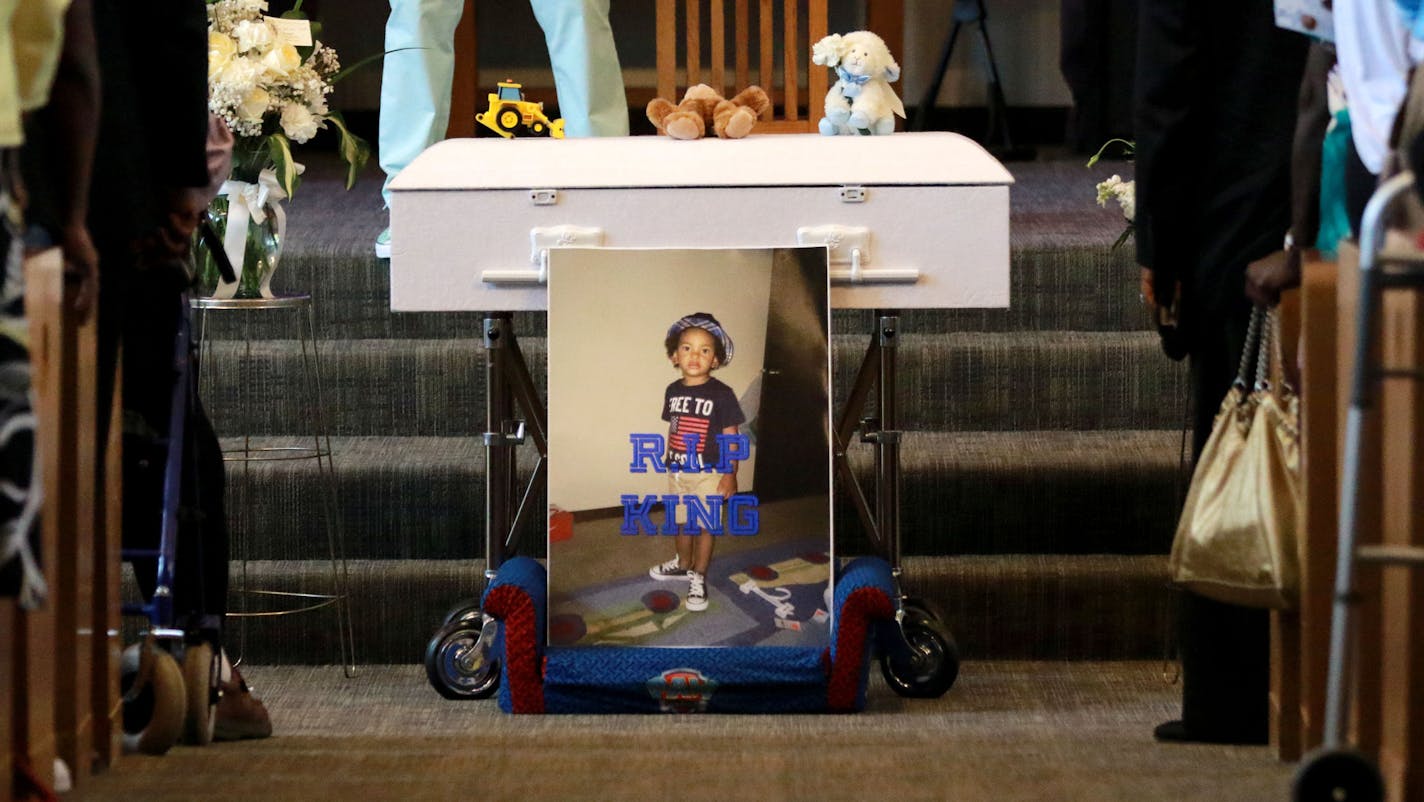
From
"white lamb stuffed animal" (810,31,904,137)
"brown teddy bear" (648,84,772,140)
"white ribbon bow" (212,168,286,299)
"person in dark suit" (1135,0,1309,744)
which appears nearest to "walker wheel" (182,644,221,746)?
"white ribbon bow" (212,168,286,299)

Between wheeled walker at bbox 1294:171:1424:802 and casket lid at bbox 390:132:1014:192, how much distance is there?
1.37 m

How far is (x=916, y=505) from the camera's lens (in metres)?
3.90

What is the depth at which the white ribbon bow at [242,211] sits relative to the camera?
3578 millimetres

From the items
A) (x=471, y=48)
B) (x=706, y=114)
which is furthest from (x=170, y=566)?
(x=471, y=48)

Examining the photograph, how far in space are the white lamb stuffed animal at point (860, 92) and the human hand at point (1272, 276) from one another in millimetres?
1339

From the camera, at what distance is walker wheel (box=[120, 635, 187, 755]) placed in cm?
254

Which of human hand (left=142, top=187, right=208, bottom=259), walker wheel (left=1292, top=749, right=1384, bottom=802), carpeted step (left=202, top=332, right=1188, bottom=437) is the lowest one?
walker wheel (left=1292, top=749, right=1384, bottom=802)

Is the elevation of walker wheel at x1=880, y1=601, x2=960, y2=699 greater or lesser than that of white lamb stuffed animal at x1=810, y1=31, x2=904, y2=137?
lesser

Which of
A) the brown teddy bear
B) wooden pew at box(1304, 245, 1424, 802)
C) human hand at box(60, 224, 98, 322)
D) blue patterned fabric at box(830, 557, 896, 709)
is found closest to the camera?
wooden pew at box(1304, 245, 1424, 802)

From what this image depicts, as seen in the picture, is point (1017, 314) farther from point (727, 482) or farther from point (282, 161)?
point (282, 161)

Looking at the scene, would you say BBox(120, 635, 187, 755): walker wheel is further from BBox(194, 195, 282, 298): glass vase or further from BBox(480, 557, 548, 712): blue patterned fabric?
BBox(194, 195, 282, 298): glass vase

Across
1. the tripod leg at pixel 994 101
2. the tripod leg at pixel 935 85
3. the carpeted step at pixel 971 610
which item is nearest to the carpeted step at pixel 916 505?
the carpeted step at pixel 971 610

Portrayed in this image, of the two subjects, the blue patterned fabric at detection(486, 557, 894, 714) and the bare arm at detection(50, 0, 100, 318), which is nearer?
the bare arm at detection(50, 0, 100, 318)

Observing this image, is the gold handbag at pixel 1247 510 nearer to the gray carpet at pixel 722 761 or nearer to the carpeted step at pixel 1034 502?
the gray carpet at pixel 722 761
